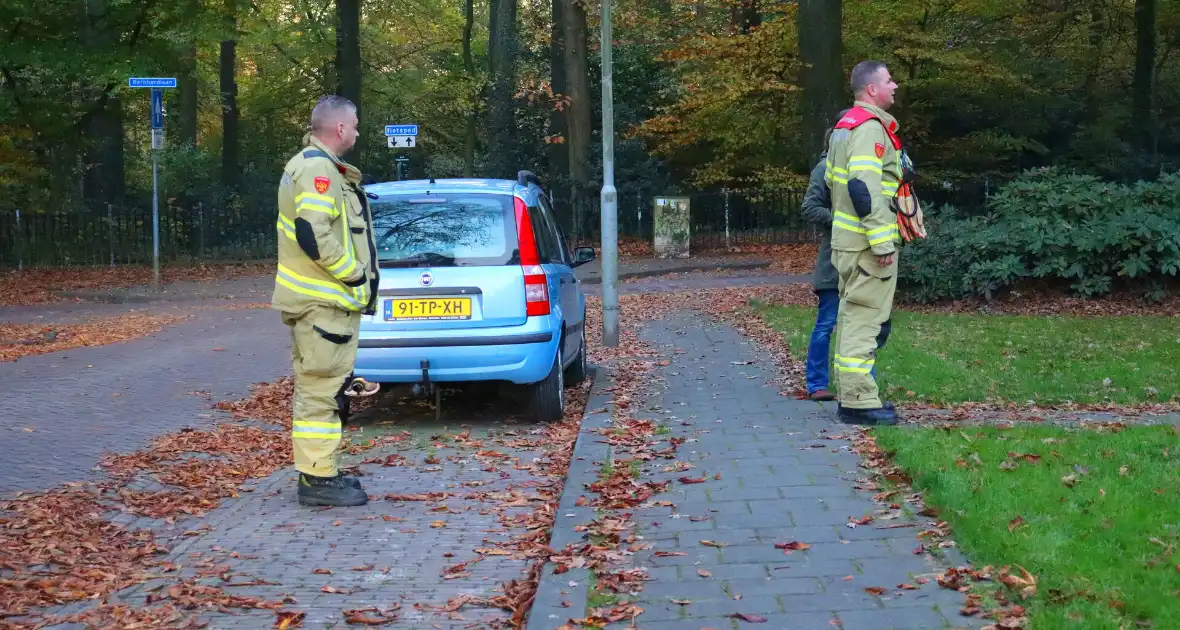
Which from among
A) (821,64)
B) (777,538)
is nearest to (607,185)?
(777,538)

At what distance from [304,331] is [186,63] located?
2263 centimetres

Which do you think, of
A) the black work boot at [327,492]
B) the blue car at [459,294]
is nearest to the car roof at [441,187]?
the blue car at [459,294]

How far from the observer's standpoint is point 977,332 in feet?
40.3

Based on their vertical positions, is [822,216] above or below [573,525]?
above

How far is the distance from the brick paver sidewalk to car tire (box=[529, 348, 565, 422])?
75cm

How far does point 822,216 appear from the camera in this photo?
835cm

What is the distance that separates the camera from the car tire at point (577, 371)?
34.1ft

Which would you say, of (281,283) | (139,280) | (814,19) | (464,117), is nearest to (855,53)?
(814,19)

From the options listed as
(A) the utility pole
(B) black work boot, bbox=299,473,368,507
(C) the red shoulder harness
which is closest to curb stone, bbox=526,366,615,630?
(B) black work boot, bbox=299,473,368,507

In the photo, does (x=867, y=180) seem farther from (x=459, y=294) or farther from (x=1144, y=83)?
(x=1144, y=83)

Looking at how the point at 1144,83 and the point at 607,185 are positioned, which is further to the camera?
the point at 1144,83

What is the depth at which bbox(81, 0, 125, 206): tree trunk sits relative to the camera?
24500 millimetres

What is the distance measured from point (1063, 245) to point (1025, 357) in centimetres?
460

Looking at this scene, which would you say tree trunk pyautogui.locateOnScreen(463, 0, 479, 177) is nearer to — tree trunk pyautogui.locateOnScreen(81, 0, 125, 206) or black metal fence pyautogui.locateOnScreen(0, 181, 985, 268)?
black metal fence pyautogui.locateOnScreen(0, 181, 985, 268)
